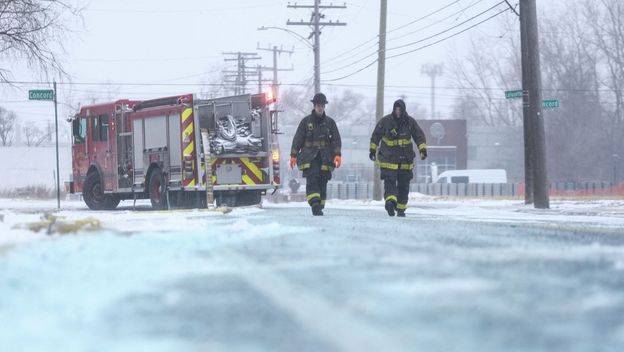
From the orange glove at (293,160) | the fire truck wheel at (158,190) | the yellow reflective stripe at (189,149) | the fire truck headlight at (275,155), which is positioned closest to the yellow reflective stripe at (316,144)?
the orange glove at (293,160)

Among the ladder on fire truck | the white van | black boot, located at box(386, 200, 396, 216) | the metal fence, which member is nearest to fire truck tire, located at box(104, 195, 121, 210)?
the ladder on fire truck

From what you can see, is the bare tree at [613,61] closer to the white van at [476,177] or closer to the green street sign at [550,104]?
the white van at [476,177]

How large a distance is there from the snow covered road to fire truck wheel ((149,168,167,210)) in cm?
1350

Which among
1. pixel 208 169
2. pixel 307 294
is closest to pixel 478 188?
pixel 208 169

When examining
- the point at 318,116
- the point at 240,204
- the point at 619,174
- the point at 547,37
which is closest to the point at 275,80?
the point at 547,37

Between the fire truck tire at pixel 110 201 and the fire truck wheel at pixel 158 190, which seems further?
the fire truck tire at pixel 110 201

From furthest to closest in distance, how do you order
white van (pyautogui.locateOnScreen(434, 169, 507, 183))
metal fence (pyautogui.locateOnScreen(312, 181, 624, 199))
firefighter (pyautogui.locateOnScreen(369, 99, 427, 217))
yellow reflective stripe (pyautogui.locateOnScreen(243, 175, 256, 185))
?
white van (pyautogui.locateOnScreen(434, 169, 507, 183)) → metal fence (pyautogui.locateOnScreen(312, 181, 624, 199)) → yellow reflective stripe (pyautogui.locateOnScreen(243, 175, 256, 185)) → firefighter (pyautogui.locateOnScreen(369, 99, 427, 217))

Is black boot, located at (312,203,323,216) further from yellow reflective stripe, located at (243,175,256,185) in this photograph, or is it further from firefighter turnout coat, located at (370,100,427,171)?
yellow reflective stripe, located at (243,175,256,185)

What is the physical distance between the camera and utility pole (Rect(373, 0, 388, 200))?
34.6 metres

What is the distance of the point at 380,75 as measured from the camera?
35562mm

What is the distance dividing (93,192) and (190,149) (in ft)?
17.0

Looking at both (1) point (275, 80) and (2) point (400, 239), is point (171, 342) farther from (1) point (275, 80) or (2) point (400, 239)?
(1) point (275, 80)

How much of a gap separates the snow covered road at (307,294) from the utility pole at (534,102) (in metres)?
15.7

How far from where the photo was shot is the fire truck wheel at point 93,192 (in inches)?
959
